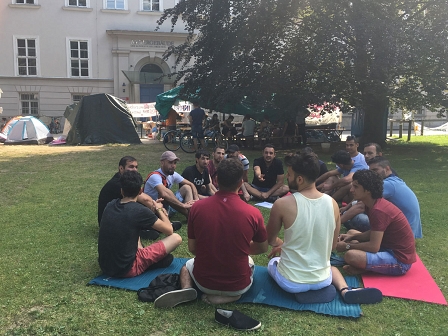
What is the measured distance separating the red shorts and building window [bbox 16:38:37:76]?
82.5 ft

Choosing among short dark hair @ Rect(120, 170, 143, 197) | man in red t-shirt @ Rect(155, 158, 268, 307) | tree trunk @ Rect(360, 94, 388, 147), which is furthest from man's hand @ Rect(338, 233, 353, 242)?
tree trunk @ Rect(360, 94, 388, 147)

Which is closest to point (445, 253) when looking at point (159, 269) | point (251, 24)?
point (159, 269)

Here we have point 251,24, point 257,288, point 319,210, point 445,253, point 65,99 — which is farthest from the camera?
point 65,99

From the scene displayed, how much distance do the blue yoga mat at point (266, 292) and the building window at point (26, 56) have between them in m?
25.2

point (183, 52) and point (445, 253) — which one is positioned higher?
point (183, 52)

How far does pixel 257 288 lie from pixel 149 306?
1.00 m

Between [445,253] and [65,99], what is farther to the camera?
[65,99]

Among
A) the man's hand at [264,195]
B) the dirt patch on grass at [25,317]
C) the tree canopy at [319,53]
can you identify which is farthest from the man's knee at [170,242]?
the tree canopy at [319,53]

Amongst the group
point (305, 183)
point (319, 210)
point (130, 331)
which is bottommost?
point (130, 331)

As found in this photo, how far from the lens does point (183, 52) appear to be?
16.1m

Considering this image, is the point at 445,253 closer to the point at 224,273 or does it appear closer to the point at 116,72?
the point at 224,273

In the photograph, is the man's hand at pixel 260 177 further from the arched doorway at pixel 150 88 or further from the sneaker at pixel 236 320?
the arched doorway at pixel 150 88

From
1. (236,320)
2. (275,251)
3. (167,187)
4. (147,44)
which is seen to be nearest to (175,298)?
(236,320)

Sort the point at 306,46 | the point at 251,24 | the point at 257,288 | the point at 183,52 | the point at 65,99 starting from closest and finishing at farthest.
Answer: the point at 257,288 → the point at 251,24 → the point at 306,46 → the point at 183,52 → the point at 65,99
